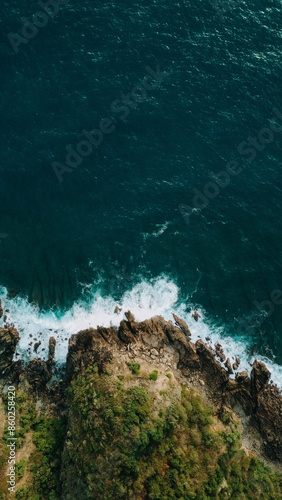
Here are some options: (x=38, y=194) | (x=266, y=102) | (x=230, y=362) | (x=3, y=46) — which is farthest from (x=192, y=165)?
(x=3, y=46)

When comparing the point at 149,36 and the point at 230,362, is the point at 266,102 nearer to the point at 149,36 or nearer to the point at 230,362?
the point at 149,36

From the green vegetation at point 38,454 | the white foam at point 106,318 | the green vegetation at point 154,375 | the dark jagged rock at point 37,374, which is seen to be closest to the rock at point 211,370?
the white foam at point 106,318

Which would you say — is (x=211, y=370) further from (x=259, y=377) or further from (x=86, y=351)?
(x=86, y=351)

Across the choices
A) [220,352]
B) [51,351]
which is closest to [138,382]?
[51,351]

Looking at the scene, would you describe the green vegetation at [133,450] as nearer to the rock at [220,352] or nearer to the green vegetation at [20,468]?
the green vegetation at [20,468]

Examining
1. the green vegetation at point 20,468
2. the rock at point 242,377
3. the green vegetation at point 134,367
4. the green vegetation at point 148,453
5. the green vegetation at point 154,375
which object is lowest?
the green vegetation at point 20,468

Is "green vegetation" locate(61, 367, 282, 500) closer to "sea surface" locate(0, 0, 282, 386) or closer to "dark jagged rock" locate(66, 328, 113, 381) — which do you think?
"dark jagged rock" locate(66, 328, 113, 381)
